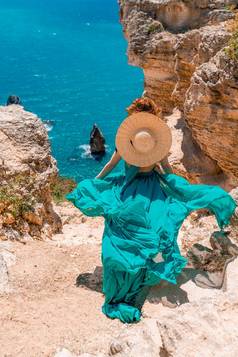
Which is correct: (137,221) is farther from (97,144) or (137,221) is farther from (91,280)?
(97,144)

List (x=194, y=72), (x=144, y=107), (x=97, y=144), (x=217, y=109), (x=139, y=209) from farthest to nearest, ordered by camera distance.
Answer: (x=97, y=144) < (x=194, y=72) < (x=217, y=109) < (x=144, y=107) < (x=139, y=209)

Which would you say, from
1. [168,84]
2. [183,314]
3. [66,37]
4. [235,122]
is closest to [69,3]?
[66,37]

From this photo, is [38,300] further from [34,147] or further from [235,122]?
[235,122]

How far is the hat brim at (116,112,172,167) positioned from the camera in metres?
7.11

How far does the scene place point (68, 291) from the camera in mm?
7203

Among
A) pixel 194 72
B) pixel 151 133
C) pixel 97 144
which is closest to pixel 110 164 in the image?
pixel 151 133

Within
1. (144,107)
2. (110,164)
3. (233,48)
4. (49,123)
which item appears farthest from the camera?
(49,123)

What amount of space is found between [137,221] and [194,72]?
26.9 ft

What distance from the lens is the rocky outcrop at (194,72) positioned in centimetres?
1277

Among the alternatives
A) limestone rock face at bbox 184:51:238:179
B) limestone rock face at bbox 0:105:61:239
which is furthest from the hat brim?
limestone rock face at bbox 184:51:238:179

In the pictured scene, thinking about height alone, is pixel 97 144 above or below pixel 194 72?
below

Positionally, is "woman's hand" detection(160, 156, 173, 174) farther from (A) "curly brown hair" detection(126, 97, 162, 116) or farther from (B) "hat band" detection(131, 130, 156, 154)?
(A) "curly brown hair" detection(126, 97, 162, 116)

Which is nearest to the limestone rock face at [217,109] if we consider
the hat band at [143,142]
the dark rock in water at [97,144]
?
the hat band at [143,142]

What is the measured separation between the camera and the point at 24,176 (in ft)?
30.6
